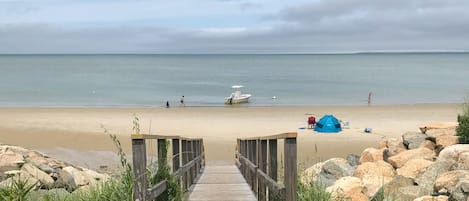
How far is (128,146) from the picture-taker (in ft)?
78.4

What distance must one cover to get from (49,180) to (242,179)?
11.5 ft

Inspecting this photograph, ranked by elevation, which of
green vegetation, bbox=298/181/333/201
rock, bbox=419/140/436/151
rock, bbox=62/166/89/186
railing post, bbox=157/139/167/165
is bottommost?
rock, bbox=62/166/89/186

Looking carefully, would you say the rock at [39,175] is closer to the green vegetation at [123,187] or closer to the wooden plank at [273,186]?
the green vegetation at [123,187]

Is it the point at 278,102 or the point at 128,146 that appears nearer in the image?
the point at 128,146

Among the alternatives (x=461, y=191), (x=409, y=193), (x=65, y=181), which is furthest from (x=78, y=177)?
(x=461, y=191)

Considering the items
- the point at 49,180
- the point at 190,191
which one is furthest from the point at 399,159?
the point at 49,180

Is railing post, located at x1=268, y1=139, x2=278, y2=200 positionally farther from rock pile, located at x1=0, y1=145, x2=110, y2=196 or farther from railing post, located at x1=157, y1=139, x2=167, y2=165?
rock pile, located at x1=0, y1=145, x2=110, y2=196

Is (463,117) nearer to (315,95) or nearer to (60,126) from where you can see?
(60,126)

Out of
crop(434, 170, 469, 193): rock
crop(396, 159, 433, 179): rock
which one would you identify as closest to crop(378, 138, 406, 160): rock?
crop(396, 159, 433, 179): rock

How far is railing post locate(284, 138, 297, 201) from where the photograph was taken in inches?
214

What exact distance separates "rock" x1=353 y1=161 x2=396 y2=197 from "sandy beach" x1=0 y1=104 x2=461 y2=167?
14.5 feet

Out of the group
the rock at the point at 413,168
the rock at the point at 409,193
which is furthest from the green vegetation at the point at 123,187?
the rock at the point at 413,168

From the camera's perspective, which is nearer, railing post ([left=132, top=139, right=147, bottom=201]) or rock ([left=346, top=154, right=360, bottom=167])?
railing post ([left=132, top=139, right=147, bottom=201])

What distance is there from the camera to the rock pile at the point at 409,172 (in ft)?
30.9
